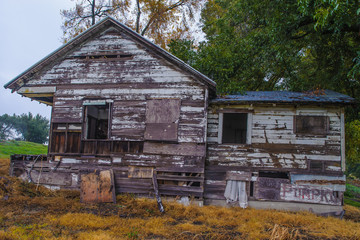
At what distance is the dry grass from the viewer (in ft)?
21.8

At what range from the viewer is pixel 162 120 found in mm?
10211

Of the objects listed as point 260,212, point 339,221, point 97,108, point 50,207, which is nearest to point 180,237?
point 260,212

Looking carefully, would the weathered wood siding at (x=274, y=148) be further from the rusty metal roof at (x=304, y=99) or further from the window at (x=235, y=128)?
the window at (x=235, y=128)

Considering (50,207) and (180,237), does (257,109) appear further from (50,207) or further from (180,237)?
(50,207)

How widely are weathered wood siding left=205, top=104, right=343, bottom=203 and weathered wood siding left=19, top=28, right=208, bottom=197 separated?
1.03 metres

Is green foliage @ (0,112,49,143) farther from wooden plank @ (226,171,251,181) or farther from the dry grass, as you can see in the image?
wooden plank @ (226,171,251,181)

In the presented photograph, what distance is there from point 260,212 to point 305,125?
3895 millimetres

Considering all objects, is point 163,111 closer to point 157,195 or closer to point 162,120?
point 162,120

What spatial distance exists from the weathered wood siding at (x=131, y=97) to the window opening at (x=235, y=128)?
6.49 metres

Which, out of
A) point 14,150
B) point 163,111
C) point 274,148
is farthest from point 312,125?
point 14,150

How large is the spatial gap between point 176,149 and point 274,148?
3942mm

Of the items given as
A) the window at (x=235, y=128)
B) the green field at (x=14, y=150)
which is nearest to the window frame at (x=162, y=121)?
the window at (x=235, y=128)

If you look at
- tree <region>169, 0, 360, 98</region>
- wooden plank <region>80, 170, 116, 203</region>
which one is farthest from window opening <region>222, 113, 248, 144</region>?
wooden plank <region>80, 170, 116, 203</region>

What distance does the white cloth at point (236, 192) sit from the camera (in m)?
10.3
